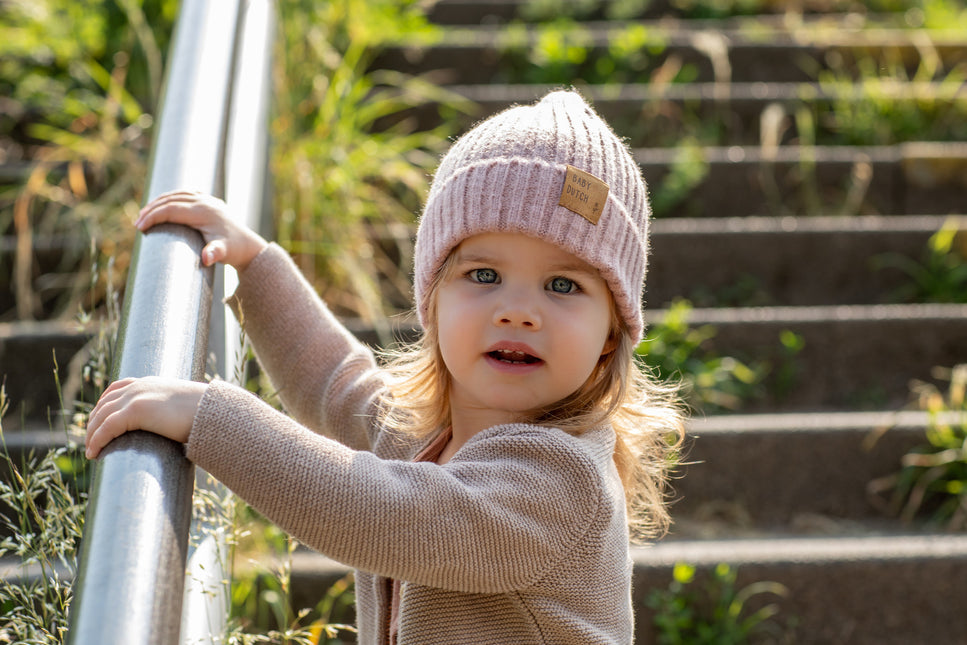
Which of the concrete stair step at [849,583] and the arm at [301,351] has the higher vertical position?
the arm at [301,351]

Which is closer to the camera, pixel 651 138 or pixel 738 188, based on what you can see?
pixel 738 188

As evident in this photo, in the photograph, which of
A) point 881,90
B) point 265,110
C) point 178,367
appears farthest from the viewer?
point 881,90

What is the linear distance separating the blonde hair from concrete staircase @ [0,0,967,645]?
54 cm

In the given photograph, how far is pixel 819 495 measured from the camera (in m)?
2.52

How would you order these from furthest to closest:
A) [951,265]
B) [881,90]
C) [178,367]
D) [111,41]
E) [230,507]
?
[881,90] < [111,41] < [951,265] < [230,507] < [178,367]

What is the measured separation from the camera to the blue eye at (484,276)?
1.41 meters

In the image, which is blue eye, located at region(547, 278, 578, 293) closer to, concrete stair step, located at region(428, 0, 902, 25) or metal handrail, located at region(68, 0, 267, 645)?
metal handrail, located at region(68, 0, 267, 645)

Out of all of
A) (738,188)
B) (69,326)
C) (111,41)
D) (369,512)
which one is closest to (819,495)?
(738,188)

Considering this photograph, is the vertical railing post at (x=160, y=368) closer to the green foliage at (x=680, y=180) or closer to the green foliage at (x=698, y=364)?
the green foliage at (x=698, y=364)

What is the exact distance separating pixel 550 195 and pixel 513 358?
8.6 inches

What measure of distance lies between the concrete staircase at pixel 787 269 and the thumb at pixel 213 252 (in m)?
0.66

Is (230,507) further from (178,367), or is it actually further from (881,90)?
(881,90)

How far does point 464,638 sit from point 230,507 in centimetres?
33

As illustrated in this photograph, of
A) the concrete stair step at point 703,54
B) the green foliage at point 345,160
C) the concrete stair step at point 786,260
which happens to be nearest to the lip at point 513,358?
the green foliage at point 345,160
